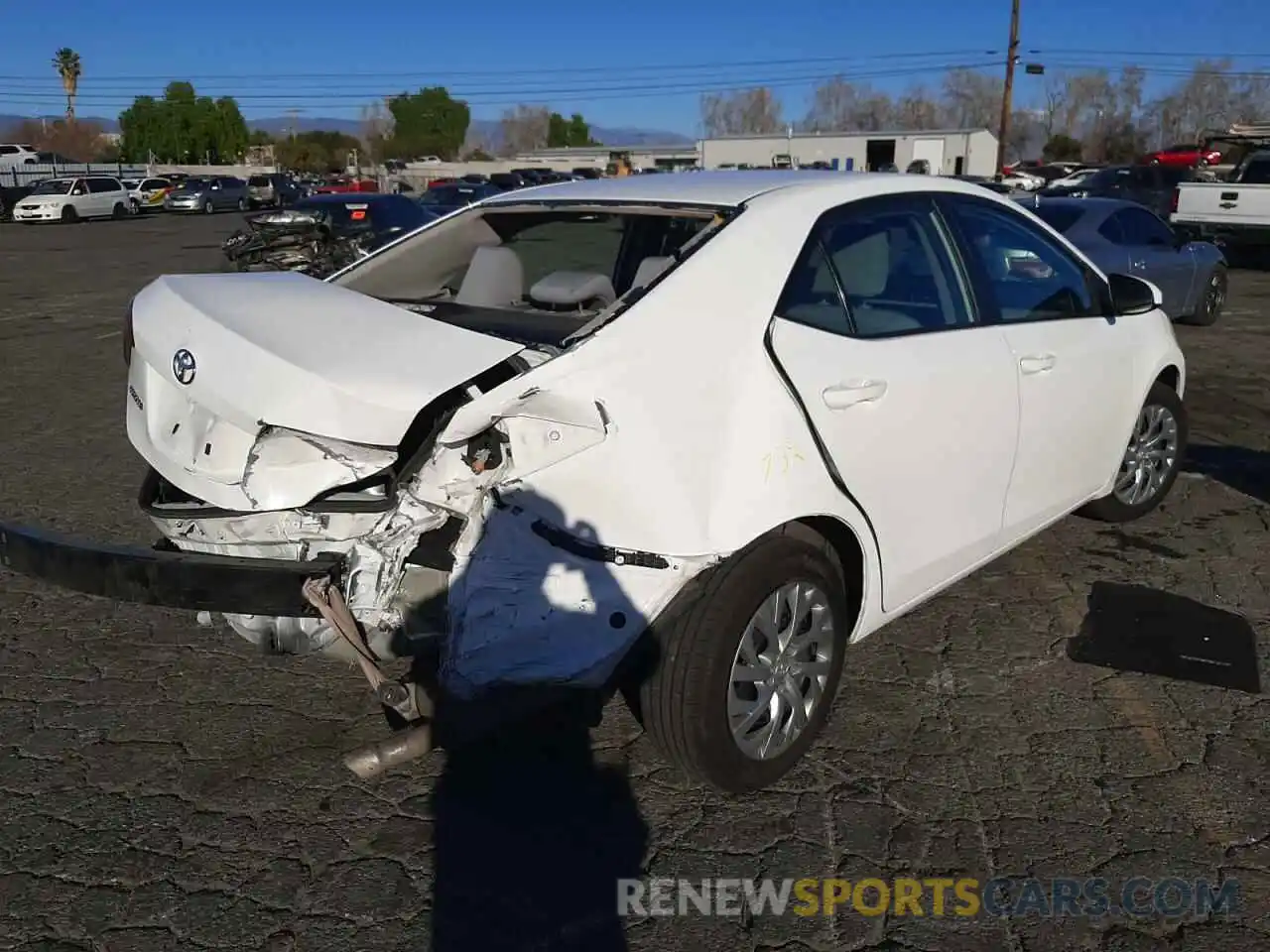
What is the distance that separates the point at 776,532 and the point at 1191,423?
19.2ft

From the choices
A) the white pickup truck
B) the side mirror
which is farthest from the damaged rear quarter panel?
the white pickup truck

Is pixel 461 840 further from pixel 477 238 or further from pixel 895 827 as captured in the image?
pixel 477 238

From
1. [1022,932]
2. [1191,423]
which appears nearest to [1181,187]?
[1191,423]

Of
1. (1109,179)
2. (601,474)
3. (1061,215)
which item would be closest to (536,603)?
(601,474)

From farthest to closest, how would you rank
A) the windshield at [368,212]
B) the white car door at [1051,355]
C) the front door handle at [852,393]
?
the windshield at [368,212] < the white car door at [1051,355] < the front door handle at [852,393]

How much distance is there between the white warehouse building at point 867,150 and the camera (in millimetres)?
67688

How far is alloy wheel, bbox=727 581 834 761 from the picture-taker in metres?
3.01

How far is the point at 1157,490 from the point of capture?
5406 mm

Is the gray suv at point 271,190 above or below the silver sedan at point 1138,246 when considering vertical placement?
below

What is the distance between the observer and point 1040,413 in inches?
157

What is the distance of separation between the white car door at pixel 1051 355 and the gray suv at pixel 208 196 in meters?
43.6

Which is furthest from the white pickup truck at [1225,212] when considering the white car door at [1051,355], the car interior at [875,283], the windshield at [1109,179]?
the car interior at [875,283]

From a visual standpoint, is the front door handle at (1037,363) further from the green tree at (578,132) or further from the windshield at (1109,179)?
the green tree at (578,132)

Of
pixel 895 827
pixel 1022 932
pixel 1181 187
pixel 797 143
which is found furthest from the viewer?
pixel 797 143
